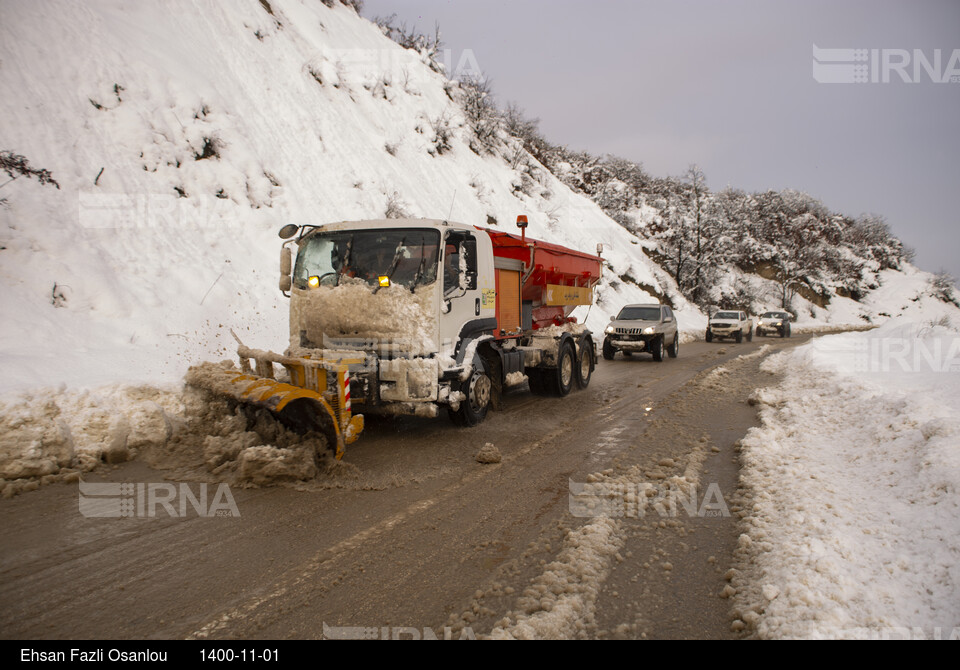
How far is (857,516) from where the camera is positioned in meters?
3.88

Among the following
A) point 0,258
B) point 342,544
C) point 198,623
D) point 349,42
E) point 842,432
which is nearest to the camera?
point 198,623

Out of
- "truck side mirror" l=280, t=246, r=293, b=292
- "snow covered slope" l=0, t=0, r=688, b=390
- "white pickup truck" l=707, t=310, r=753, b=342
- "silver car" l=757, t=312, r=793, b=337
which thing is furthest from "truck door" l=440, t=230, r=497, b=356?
"silver car" l=757, t=312, r=793, b=337

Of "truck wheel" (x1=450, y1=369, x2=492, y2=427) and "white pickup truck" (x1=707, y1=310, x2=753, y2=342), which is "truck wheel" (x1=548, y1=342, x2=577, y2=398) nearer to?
"truck wheel" (x1=450, y1=369, x2=492, y2=427)

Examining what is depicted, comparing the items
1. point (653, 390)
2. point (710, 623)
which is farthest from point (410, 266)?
point (653, 390)

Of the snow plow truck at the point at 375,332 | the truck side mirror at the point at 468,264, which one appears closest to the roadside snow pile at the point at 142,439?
the snow plow truck at the point at 375,332

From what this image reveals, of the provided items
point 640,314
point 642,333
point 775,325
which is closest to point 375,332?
point 642,333

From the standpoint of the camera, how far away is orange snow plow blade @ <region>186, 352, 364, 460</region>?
531cm

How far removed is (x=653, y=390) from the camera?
1088cm

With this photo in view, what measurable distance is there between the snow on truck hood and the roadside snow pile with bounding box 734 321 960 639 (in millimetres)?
3934

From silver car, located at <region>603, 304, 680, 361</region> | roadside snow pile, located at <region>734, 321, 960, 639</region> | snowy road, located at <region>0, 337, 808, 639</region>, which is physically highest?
silver car, located at <region>603, 304, 680, 361</region>

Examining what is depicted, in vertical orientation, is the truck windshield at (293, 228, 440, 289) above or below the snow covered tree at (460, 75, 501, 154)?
below

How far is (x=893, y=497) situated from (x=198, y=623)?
5040 millimetres

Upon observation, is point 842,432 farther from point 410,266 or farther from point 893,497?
point 410,266

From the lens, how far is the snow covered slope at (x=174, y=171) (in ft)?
29.5
